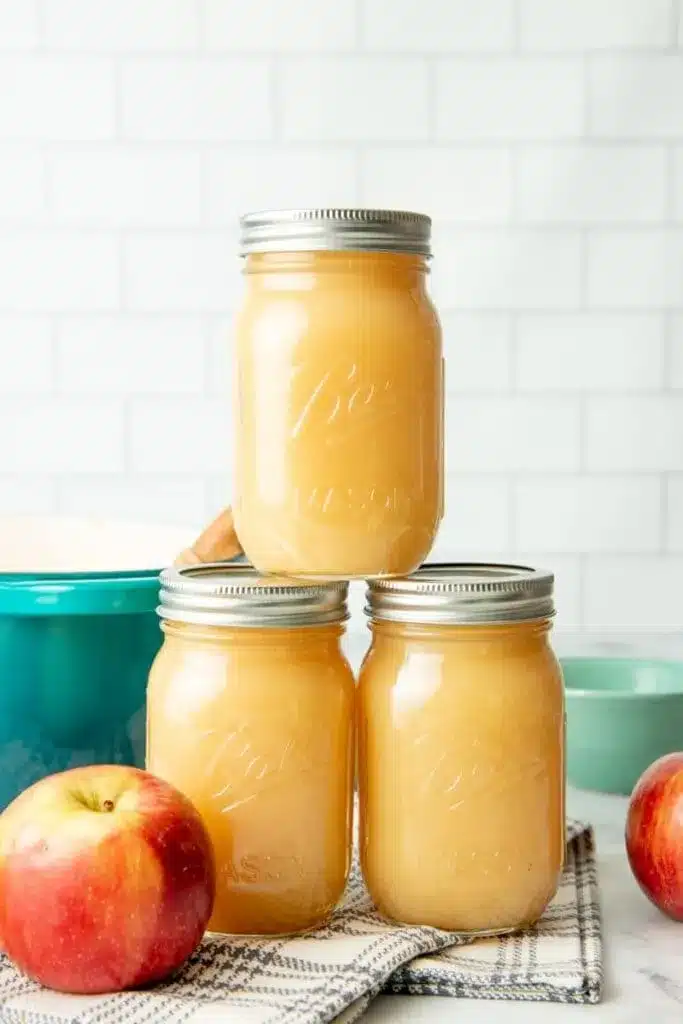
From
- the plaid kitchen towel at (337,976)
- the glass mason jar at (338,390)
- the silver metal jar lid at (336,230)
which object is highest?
the silver metal jar lid at (336,230)

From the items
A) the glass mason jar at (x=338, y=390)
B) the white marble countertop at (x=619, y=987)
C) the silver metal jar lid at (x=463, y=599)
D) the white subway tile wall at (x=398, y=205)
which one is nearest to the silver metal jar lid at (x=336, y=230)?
the glass mason jar at (x=338, y=390)

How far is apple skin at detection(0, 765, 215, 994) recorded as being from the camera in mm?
842

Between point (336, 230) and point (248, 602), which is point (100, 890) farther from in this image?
point (336, 230)

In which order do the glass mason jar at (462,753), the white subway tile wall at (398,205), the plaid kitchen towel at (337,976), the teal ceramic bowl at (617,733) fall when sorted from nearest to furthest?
the plaid kitchen towel at (337,976) < the glass mason jar at (462,753) < the teal ceramic bowl at (617,733) < the white subway tile wall at (398,205)

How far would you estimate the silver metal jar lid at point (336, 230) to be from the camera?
95cm

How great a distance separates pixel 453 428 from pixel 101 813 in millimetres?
1482

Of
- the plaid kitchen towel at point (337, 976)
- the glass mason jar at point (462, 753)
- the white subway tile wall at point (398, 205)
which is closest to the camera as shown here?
the plaid kitchen towel at point (337, 976)

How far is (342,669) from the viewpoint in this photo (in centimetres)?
99

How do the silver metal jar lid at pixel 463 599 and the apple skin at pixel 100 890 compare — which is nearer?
the apple skin at pixel 100 890

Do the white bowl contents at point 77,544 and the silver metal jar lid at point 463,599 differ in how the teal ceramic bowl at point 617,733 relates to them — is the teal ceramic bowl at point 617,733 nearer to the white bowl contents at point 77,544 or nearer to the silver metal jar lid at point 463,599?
the silver metal jar lid at point 463,599

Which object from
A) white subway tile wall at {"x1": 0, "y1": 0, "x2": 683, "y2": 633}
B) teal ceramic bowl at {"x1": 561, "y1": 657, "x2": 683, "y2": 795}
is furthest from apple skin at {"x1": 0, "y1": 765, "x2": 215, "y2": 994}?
white subway tile wall at {"x1": 0, "y1": 0, "x2": 683, "y2": 633}

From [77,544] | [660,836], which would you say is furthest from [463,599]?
[77,544]

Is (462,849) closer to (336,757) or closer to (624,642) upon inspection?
(336,757)

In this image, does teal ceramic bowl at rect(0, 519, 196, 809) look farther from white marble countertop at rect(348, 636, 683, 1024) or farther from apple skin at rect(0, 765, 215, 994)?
white marble countertop at rect(348, 636, 683, 1024)
